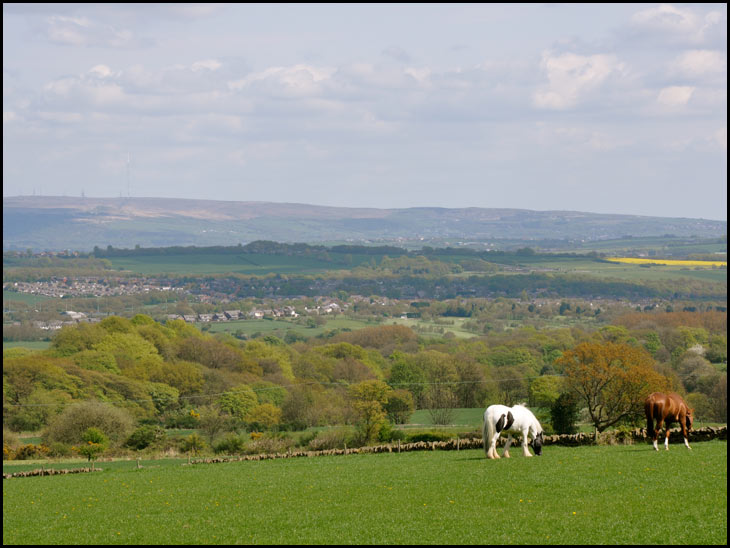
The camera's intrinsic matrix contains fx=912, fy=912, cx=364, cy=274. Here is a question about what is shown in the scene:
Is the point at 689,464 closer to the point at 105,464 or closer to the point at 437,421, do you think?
the point at 105,464

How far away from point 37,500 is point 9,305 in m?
165

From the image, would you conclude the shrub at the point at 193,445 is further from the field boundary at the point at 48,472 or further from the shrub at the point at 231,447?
the field boundary at the point at 48,472

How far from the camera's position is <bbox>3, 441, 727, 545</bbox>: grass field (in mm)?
18531

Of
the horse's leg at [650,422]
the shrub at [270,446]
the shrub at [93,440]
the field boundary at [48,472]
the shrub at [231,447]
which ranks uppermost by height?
the horse's leg at [650,422]

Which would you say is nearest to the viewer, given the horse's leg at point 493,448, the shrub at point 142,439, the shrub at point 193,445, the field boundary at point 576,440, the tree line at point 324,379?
the horse's leg at point 493,448

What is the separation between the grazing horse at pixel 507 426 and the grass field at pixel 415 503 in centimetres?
63

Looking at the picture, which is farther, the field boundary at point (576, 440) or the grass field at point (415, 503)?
the field boundary at point (576, 440)

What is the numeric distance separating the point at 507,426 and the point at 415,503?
7.79 metres

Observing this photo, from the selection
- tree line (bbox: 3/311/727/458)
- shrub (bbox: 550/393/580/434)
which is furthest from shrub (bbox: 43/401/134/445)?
shrub (bbox: 550/393/580/434)

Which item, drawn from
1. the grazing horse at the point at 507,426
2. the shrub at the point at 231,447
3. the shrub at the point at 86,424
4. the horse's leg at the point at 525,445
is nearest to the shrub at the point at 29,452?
the shrub at the point at 86,424

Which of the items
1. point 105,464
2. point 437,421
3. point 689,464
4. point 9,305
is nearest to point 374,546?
point 689,464

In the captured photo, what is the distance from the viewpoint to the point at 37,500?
27672 mm

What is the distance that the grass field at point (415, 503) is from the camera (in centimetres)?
1853

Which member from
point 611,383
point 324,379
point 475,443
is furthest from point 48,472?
point 324,379
